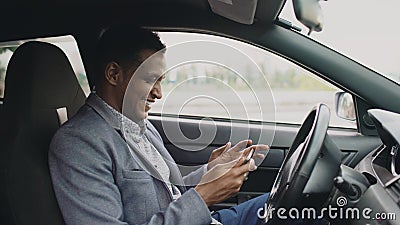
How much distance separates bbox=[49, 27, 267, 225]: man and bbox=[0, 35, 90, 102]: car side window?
239mm

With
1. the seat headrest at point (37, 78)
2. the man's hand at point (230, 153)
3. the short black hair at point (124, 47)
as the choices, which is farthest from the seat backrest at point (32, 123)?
the man's hand at point (230, 153)

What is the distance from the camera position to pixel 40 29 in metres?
1.92

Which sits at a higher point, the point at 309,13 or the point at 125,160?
the point at 309,13

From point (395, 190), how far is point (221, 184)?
0.40 metres

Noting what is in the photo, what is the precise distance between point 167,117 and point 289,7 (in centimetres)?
79

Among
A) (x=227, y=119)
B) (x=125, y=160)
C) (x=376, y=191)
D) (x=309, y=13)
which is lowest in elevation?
(x=227, y=119)

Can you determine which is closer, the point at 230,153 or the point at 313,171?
the point at 313,171

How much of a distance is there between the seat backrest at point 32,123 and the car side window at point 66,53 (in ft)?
0.25

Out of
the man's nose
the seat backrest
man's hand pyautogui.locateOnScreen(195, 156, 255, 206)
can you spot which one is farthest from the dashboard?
the seat backrest

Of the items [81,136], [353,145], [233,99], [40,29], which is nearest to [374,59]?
[353,145]

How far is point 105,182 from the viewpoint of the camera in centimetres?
141

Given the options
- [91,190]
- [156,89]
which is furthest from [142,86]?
[91,190]

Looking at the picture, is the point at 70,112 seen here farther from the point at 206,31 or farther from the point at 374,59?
the point at 374,59

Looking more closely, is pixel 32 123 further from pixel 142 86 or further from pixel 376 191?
pixel 376 191
